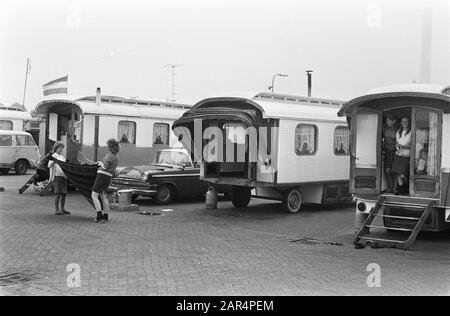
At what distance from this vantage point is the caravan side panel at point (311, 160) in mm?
14523

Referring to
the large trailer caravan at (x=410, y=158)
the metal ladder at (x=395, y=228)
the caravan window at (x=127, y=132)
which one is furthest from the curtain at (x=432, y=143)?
the caravan window at (x=127, y=132)

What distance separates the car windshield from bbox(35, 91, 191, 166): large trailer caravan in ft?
5.91

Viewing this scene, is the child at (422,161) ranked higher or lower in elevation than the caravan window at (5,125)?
lower

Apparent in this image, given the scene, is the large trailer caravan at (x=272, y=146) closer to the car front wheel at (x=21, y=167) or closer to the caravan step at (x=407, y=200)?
the caravan step at (x=407, y=200)

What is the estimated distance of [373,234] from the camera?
12047mm

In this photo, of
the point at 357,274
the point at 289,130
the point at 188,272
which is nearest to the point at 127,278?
the point at 188,272

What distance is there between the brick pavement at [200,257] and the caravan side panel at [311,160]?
1.37 meters

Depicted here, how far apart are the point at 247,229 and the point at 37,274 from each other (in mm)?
5790

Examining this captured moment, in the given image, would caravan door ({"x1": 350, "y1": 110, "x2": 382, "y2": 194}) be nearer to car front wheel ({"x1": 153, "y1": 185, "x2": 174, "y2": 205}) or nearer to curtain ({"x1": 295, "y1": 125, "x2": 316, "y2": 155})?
curtain ({"x1": 295, "y1": 125, "x2": 316, "y2": 155})

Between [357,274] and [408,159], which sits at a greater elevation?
[408,159]

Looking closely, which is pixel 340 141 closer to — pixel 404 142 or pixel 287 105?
pixel 287 105

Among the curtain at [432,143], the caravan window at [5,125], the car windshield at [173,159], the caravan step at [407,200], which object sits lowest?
the caravan step at [407,200]

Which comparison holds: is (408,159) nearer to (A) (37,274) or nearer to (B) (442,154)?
(B) (442,154)

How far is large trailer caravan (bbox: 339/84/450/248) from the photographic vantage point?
419 inches
